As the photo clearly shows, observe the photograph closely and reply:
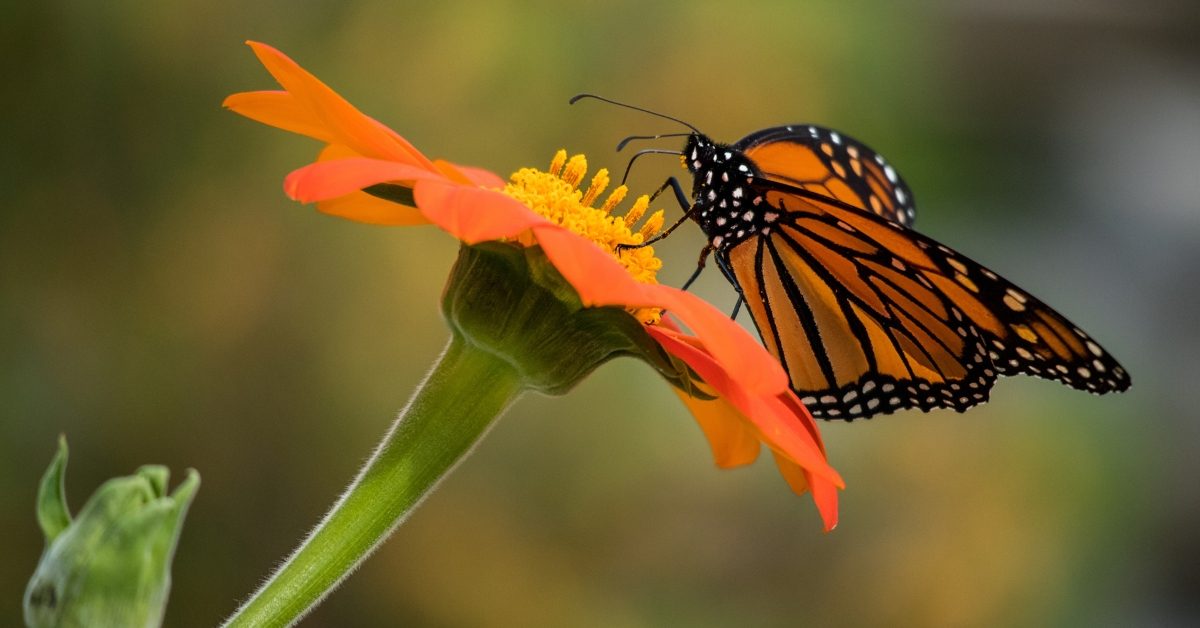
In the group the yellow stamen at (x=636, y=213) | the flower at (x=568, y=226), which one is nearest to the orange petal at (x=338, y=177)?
the flower at (x=568, y=226)

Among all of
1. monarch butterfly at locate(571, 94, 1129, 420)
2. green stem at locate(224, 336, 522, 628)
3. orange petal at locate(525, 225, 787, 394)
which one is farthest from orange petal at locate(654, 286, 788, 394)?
monarch butterfly at locate(571, 94, 1129, 420)

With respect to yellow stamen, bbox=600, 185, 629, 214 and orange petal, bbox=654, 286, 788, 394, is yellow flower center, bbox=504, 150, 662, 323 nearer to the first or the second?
yellow stamen, bbox=600, 185, 629, 214


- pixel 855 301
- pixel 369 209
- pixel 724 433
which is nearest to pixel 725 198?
pixel 855 301

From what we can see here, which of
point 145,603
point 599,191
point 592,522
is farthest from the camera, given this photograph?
point 592,522

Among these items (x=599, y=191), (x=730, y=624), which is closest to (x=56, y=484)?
(x=599, y=191)

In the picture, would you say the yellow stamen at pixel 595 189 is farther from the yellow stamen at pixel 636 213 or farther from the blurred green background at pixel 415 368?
the blurred green background at pixel 415 368

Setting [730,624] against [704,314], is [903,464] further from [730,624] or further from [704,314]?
[704,314]
